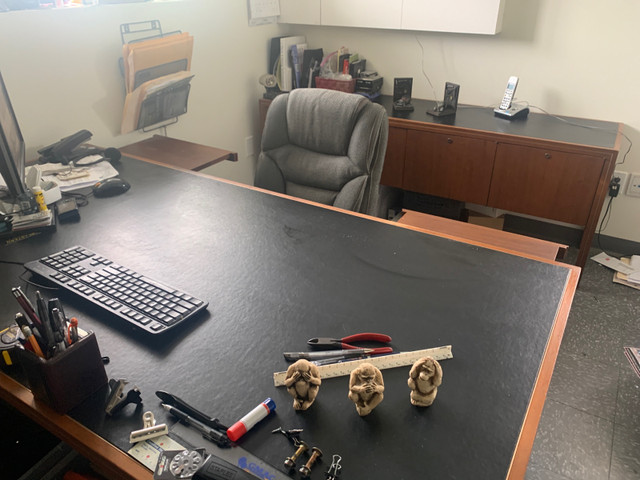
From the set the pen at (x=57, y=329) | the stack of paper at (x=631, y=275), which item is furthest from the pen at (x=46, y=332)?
the stack of paper at (x=631, y=275)

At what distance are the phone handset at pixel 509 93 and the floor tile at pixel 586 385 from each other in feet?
4.59

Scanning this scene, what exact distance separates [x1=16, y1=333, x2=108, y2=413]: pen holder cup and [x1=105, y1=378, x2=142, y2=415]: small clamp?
46mm

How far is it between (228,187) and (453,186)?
1.51 meters

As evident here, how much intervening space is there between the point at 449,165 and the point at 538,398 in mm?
1979

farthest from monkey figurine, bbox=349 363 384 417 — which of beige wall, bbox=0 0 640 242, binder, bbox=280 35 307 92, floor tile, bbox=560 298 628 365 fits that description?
binder, bbox=280 35 307 92

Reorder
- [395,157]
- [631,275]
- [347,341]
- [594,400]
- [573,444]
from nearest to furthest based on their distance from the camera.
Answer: [347,341] → [573,444] → [594,400] → [631,275] → [395,157]

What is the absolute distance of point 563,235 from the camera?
2971mm

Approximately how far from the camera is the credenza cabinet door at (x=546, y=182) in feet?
7.68

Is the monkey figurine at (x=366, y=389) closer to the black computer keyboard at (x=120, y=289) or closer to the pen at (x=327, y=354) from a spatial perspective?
the pen at (x=327, y=354)

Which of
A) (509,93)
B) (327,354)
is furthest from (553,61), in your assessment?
(327,354)

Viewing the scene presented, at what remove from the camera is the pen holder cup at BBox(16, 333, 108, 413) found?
0.80 m

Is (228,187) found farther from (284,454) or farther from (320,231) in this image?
(284,454)

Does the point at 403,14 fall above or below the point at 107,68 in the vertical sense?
above

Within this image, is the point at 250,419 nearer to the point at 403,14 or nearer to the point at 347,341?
the point at 347,341
